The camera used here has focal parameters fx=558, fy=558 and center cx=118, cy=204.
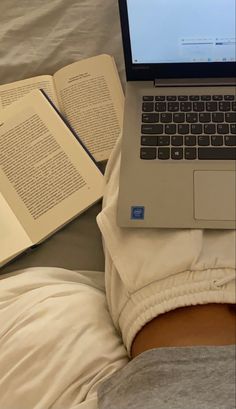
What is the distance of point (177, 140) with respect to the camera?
0.79m

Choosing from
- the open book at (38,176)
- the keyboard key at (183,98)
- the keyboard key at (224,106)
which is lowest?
the open book at (38,176)

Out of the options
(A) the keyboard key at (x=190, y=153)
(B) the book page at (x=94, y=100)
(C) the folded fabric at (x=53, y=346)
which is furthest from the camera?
(B) the book page at (x=94, y=100)

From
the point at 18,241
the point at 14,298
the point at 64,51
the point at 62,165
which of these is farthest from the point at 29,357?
the point at 64,51

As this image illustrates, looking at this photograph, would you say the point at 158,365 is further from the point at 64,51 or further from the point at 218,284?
the point at 64,51

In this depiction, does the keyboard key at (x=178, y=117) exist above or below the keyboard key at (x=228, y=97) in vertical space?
below

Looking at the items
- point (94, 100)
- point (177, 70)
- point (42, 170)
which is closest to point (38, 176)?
point (42, 170)

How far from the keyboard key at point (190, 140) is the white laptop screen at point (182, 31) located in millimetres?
109

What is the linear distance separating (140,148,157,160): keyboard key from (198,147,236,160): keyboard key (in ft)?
0.21

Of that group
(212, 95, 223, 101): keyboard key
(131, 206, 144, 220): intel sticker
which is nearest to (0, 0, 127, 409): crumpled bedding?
(131, 206, 144, 220): intel sticker

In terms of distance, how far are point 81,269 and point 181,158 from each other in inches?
9.0

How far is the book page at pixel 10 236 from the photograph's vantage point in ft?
2.73

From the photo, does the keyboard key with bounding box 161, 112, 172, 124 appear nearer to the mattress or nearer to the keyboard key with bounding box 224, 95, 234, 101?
the keyboard key with bounding box 224, 95, 234, 101

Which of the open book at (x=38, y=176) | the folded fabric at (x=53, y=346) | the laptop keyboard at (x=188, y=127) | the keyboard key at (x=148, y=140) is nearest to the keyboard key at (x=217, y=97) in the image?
the laptop keyboard at (x=188, y=127)

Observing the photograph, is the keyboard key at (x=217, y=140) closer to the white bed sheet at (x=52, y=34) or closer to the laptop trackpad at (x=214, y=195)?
the laptop trackpad at (x=214, y=195)
